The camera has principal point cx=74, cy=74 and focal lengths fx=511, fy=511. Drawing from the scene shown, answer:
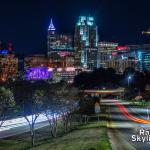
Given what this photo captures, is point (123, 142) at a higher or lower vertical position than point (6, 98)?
lower

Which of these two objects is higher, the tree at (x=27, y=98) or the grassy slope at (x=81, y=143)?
the tree at (x=27, y=98)

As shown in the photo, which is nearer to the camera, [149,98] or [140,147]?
[140,147]

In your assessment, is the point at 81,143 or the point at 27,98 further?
the point at 27,98

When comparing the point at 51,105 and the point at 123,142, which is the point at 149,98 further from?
the point at 123,142

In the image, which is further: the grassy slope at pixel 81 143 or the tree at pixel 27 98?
the tree at pixel 27 98

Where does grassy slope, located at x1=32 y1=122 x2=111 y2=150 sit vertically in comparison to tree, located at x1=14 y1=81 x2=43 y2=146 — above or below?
below

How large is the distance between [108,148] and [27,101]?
69.1 ft

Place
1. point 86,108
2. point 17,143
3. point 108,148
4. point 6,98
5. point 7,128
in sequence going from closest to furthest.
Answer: point 108,148 → point 6,98 → point 17,143 → point 7,128 → point 86,108

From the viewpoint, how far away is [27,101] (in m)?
50.8

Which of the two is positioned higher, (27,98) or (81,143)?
(27,98)

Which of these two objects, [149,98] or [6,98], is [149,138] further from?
[149,98]

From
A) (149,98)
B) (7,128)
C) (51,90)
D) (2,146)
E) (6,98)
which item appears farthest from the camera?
(149,98)

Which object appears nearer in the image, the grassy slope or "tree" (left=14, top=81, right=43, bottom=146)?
the grassy slope

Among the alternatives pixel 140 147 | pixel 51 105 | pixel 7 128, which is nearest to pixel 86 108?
pixel 7 128
